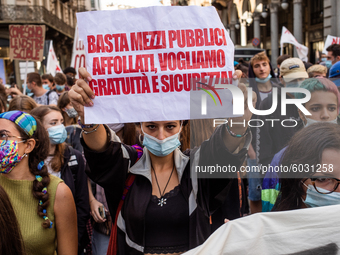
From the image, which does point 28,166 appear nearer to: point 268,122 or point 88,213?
point 88,213

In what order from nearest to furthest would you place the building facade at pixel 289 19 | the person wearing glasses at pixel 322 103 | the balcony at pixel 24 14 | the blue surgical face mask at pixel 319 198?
the blue surgical face mask at pixel 319 198
the person wearing glasses at pixel 322 103
the building facade at pixel 289 19
the balcony at pixel 24 14

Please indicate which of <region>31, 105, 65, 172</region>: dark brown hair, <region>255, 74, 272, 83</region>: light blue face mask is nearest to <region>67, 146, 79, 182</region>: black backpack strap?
<region>31, 105, 65, 172</region>: dark brown hair

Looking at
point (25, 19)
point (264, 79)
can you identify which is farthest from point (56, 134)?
point (25, 19)

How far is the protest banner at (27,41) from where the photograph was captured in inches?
311

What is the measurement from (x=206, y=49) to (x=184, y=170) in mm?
767

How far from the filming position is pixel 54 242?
2488 millimetres

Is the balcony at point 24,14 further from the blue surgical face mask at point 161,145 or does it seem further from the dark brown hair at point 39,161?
the blue surgical face mask at point 161,145

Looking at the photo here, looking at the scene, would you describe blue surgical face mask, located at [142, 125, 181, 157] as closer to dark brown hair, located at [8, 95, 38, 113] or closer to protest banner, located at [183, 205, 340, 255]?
protest banner, located at [183, 205, 340, 255]

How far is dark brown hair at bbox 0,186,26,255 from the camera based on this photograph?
1.80 meters

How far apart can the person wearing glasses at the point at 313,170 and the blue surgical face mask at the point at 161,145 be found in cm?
70

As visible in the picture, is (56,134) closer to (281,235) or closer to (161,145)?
(161,145)

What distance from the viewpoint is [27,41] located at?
7.95 m

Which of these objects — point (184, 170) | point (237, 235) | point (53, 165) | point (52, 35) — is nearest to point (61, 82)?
point (53, 165)

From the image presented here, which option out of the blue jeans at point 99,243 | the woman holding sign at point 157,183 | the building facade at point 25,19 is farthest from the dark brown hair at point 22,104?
the building facade at point 25,19
